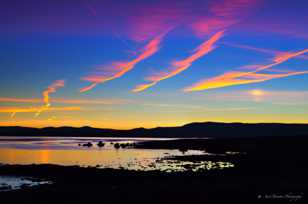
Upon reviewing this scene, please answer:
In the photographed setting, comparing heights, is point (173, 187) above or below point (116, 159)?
above

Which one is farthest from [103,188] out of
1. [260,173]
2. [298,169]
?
[298,169]

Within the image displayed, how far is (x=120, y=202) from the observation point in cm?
2231

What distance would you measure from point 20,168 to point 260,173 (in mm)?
27282

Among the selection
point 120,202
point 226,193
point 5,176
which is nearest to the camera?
point 120,202

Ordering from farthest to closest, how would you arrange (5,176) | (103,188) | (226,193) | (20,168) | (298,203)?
(20,168)
(5,176)
(103,188)
(226,193)
(298,203)

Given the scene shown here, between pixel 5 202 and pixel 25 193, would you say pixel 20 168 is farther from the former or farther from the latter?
pixel 5 202

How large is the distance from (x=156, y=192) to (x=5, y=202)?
30.3 ft

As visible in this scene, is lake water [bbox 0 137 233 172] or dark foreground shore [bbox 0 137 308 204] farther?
lake water [bbox 0 137 233 172]

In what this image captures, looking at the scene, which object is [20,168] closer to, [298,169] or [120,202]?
[120,202]

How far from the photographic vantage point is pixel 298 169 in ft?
123

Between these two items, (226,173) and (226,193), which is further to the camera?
(226,173)

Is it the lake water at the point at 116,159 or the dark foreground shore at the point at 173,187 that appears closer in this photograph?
the dark foreground shore at the point at 173,187

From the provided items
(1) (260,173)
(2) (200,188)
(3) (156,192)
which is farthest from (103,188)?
(1) (260,173)

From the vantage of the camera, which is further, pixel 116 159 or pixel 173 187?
pixel 116 159
